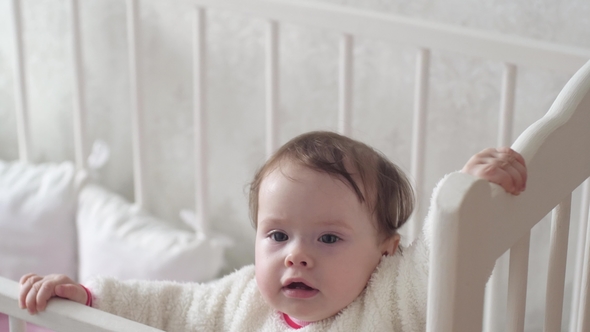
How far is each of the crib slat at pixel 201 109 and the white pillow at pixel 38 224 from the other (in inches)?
10.2

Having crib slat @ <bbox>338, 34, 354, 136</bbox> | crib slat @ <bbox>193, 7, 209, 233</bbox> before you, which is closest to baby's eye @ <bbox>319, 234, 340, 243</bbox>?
crib slat @ <bbox>338, 34, 354, 136</bbox>

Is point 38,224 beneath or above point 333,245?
beneath

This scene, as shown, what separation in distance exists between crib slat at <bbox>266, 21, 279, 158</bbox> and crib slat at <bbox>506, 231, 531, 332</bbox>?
2.13ft

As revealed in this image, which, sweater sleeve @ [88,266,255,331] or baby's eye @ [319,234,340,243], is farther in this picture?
sweater sleeve @ [88,266,255,331]

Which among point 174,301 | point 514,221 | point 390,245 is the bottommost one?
point 174,301

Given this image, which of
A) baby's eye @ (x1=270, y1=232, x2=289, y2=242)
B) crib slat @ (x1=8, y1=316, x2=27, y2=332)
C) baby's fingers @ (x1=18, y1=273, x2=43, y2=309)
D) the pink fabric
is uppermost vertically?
baby's eye @ (x1=270, y1=232, x2=289, y2=242)

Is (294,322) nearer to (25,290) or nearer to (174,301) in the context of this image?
(174,301)

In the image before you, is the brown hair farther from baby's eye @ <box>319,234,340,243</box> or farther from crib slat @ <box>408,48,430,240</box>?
crib slat @ <box>408,48,430,240</box>

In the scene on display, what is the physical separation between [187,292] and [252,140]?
629mm

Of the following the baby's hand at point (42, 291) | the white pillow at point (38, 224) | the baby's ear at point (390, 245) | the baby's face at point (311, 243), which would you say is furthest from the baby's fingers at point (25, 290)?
the white pillow at point (38, 224)

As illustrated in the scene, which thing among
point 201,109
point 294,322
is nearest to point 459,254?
point 294,322

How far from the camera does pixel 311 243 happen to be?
0.84 m

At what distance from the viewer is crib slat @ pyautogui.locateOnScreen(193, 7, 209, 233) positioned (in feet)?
4.52

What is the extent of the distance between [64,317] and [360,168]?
326 millimetres
